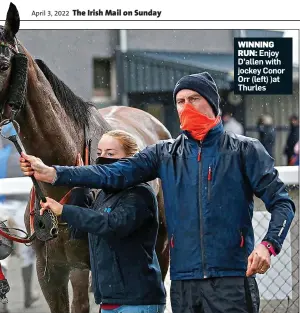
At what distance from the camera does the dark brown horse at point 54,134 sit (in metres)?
3.62

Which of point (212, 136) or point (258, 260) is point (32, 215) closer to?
point (212, 136)

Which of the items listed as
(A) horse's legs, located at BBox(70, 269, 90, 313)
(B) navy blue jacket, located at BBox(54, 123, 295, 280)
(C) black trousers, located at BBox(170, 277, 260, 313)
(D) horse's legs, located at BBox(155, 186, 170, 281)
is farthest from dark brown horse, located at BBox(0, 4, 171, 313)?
(C) black trousers, located at BBox(170, 277, 260, 313)

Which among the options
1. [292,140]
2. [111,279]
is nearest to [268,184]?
[111,279]

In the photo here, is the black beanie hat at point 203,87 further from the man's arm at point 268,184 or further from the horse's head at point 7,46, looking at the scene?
the horse's head at point 7,46

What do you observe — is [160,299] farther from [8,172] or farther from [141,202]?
[8,172]

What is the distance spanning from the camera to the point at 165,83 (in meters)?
7.59

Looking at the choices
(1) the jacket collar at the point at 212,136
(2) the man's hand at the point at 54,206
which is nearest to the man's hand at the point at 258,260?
(1) the jacket collar at the point at 212,136

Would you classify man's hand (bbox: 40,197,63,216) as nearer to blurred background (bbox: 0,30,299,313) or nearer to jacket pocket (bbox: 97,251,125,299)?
jacket pocket (bbox: 97,251,125,299)

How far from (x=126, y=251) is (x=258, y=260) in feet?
2.13

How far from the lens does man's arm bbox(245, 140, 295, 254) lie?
121 inches
